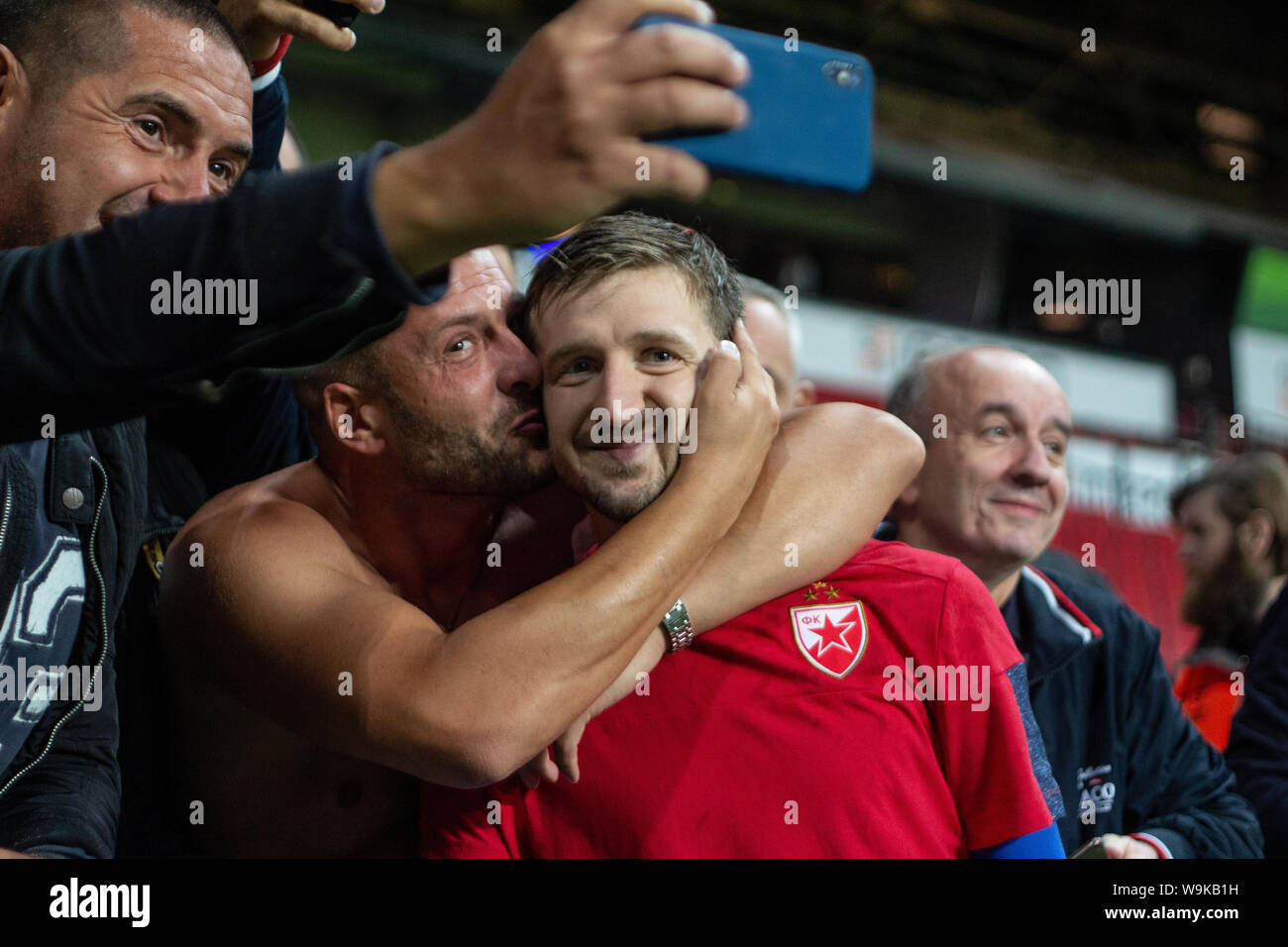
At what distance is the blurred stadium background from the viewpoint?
6.70 m

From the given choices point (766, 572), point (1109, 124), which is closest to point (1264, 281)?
point (1109, 124)

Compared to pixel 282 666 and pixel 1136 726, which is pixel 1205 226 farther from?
pixel 282 666

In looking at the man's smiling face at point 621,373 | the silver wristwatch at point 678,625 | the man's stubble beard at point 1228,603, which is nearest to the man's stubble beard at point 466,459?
the man's smiling face at point 621,373

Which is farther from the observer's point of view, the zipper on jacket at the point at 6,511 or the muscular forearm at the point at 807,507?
the muscular forearm at the point at 807,507

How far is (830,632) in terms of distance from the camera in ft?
4.91

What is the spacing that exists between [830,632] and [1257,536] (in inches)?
94.2

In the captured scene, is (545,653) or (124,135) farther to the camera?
(124,135)

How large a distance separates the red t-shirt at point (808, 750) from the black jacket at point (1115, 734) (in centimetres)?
60

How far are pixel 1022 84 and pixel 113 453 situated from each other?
822 cm

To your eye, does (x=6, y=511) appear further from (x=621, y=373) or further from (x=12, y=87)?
(x=621, y=373)

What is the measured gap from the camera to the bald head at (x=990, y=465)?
2.09 m
